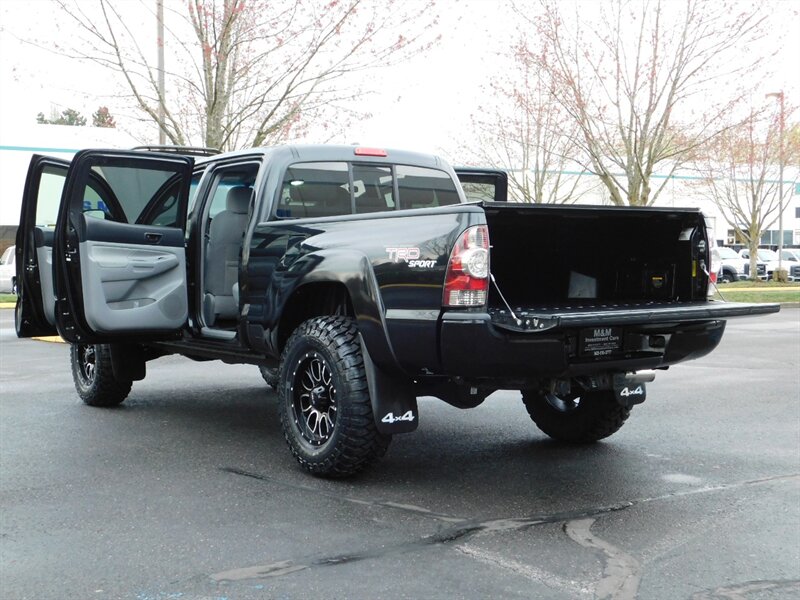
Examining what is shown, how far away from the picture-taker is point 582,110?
1995 centimetres

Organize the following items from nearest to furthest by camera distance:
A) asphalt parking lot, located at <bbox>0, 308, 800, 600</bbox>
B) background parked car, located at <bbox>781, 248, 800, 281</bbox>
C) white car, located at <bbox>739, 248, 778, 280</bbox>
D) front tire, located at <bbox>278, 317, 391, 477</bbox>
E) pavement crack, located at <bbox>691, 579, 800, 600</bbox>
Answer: pavement crack, located at <bbox>691, 579, 800, 600</bbox> → asphalt parking lot, located at <bbox>0, 308, 800, 600</bbox> → front tire, located at <bbox>278, 317, 391, 477</bbox> → background parked car, located at <bbox>781, 248, 800, 281</bbox> → white car, located at <bbox>739, 248, 778, 280</bbox>

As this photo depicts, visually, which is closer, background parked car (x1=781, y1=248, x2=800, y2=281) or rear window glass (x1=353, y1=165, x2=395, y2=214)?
rear window glass (x1=353, y1=165, x2=395, y2=214)

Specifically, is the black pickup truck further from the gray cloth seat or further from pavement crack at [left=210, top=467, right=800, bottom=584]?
pavement crack at [left=210, top=467, right=800, bottom=584]

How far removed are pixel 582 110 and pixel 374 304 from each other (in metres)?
15.6

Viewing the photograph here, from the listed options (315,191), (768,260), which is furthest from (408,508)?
(768,260)

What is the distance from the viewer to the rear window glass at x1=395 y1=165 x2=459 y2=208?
23.6ft

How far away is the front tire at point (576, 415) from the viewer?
21.3ft

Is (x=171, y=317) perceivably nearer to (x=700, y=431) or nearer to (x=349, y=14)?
(x=700, y=431)

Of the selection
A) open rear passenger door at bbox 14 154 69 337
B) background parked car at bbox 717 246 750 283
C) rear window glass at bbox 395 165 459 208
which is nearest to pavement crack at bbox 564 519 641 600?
rear window glass at bbox 395 165 459 208

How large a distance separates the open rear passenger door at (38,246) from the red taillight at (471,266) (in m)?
3.64

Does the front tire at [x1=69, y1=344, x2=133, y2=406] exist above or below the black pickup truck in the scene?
below

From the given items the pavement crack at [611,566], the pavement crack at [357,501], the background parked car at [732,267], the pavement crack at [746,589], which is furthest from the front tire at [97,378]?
the background parked car at [732,267]

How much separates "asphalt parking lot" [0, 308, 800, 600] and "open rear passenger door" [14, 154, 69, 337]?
2.58 ft

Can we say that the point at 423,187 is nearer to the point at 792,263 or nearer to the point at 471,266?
the point at 471,266
